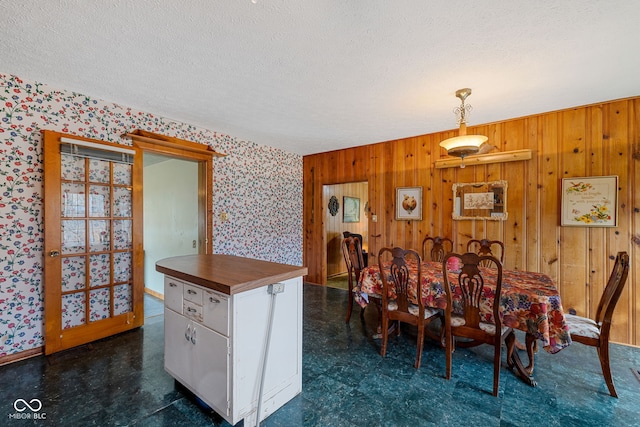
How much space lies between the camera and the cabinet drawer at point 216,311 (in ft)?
5.12

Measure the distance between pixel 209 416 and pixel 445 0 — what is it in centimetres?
287

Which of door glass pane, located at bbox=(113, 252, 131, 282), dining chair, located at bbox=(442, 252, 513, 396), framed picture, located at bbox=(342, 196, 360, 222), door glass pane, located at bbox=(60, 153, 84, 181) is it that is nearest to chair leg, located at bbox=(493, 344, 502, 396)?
dining chair, located at bbox=(442, 252, 513, 396)

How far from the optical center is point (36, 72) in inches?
91.3

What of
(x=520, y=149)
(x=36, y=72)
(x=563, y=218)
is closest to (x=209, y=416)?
(x=36, y=72)

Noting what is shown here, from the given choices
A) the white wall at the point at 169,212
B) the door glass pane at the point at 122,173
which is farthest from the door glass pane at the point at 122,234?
the white wall at the point at 169,212

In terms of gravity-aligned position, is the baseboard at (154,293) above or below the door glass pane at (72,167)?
below

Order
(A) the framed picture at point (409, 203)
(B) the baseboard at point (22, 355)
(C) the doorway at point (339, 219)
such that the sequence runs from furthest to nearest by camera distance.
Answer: (C) the doorway at point (339, 219), (A) the framed picture at point (409, 203), (B) the baseboard at point (22, 355)

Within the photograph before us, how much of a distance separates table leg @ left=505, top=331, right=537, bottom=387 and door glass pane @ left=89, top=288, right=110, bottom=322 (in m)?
3.81

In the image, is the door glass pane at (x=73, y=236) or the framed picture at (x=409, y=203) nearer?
the door glass pane at (x=73, y=236)

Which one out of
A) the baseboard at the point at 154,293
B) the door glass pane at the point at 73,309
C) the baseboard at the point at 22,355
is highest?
the door glass pane at the point at 73,309

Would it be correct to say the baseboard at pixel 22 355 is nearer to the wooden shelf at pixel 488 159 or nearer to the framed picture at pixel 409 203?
the framed picture at pixel 409 203

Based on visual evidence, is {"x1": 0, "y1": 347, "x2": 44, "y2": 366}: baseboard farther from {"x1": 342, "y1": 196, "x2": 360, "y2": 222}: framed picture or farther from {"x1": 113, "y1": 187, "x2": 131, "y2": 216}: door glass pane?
{"x1": 342, "y1": 196, "x2": 360, "y2": 222}: framed picture

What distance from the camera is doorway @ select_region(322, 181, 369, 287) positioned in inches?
231

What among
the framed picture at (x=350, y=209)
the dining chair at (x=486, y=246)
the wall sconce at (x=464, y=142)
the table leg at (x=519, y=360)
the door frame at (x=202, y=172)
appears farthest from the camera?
the framed picture at (x=350, y=209)
